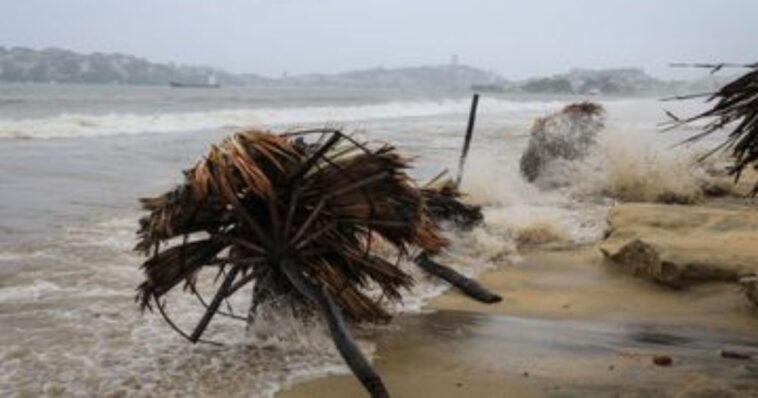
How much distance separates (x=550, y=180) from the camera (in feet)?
52.7

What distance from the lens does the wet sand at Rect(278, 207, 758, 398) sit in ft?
16.8

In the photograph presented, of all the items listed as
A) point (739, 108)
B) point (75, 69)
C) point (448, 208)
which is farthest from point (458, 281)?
point (75, 69)

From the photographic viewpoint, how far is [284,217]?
562cm

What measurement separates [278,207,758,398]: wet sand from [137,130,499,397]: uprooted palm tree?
574 mm

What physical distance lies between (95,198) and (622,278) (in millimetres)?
7639

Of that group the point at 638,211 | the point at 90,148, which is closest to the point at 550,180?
the point at 638,211

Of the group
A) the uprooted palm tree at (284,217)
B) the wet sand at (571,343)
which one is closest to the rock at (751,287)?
the wet sand at (571,343)

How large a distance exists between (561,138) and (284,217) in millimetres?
11673

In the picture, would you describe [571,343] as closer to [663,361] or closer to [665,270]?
[663,361]

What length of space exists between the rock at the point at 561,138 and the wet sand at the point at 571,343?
317 inches

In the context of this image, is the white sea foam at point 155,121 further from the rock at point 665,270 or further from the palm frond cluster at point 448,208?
the rock at point 665,270

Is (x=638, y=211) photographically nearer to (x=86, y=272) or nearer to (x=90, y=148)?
(x=86, y=272)

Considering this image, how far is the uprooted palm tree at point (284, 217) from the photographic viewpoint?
17.9ft

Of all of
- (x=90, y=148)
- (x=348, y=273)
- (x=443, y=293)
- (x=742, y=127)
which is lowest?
(x=90, y=148)
